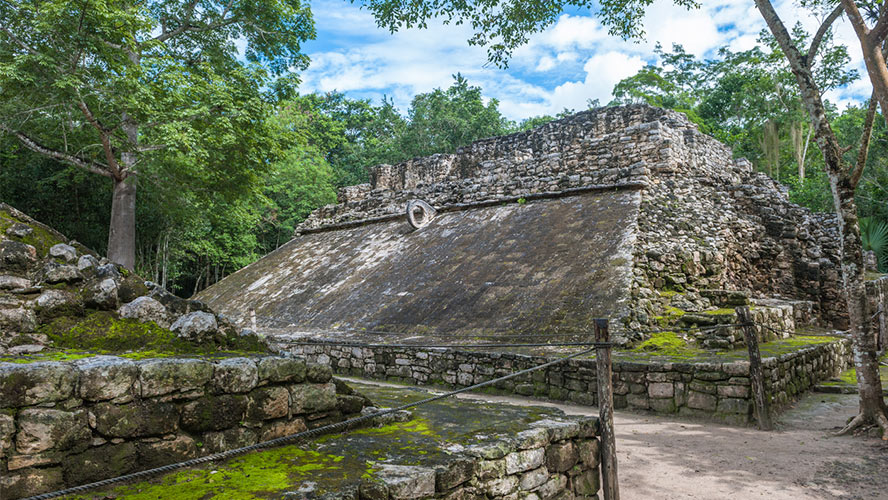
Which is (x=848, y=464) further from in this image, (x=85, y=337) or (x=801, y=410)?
(x=85, y=337)

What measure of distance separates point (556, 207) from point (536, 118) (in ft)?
96.4

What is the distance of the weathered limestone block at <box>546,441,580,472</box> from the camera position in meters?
3.49

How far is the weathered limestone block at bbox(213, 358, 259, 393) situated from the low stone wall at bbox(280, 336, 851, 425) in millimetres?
1861

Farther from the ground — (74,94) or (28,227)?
(74,94)

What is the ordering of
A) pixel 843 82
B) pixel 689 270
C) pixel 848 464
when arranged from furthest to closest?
1. pixel 843 82
2. pixel 689 270
3. pixel 848 464

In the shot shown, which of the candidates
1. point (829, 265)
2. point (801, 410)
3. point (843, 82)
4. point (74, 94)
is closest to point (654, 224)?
point (801, 410)

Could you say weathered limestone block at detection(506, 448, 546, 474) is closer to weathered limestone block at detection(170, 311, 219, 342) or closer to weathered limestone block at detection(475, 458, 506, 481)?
weathered limestone block at detection(475, 458, 506, 481)

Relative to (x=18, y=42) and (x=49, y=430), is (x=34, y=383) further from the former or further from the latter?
(x=18, y=42)

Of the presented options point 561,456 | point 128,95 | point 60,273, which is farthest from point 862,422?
point 128,95

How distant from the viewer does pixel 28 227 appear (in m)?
3.01

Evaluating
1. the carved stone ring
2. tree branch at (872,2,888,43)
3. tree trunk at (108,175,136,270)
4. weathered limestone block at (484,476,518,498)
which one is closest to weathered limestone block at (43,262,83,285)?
weathered limestone block at (484,476,518,498)

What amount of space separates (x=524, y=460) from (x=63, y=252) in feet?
9.92


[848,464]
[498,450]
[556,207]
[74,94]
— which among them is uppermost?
[74,94]

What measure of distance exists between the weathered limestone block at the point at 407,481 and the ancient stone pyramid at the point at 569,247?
5.44 meters
